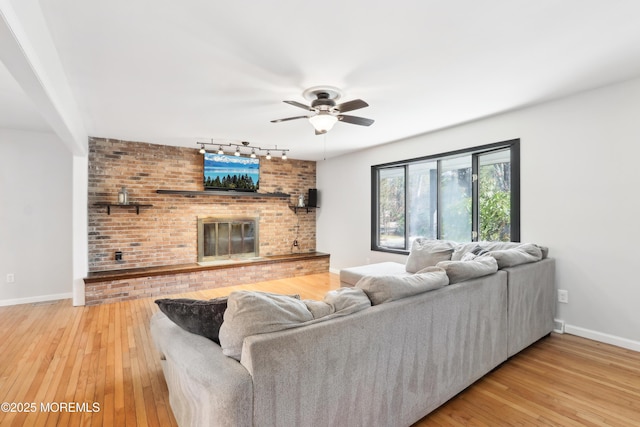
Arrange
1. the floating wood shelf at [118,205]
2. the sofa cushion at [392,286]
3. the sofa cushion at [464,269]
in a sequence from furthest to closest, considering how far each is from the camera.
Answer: the floating wood shelf at [118,205]
the sofa cushion at [464,269]
the sofa cushion at [392,286]

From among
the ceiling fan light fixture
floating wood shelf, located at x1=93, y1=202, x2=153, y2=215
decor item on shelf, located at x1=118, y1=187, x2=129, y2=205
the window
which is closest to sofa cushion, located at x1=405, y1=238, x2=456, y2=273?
the window

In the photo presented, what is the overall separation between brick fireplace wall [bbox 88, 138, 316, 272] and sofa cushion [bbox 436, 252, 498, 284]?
14.6ft

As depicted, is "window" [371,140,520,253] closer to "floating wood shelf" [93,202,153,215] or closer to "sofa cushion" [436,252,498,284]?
"sofa cushion" [436,252,498,284]

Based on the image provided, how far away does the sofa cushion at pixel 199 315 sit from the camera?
151cm

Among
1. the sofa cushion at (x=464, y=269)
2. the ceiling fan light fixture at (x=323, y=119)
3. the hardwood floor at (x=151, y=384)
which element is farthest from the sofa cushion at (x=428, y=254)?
the ceiling fan light fixture at (x=323, y=119)

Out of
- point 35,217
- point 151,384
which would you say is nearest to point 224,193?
point 35,217

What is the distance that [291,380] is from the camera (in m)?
1.28

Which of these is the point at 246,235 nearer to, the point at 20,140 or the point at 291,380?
the point at 20,140

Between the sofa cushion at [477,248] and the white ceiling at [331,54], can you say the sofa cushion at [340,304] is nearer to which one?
the white ceiling at [331,54]

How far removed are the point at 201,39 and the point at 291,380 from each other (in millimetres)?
2118

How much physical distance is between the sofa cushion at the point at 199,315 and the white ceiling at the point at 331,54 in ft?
5.37

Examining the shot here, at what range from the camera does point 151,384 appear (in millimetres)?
2309

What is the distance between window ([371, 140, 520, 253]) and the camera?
3729 mm

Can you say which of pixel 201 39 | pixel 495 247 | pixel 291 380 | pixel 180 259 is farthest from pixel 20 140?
pixel 495 247
